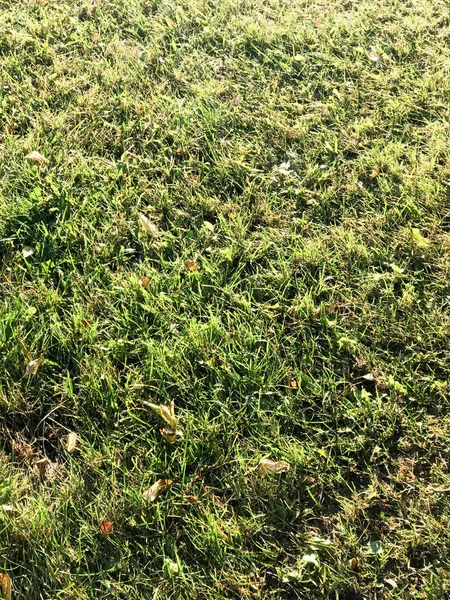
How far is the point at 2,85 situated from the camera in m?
3.86

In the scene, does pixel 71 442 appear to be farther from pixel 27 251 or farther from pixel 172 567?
pixel 27 251

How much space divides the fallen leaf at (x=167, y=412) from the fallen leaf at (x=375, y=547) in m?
0.83

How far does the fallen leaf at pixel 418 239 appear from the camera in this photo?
2955mm

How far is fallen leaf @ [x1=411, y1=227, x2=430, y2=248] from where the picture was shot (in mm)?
2955

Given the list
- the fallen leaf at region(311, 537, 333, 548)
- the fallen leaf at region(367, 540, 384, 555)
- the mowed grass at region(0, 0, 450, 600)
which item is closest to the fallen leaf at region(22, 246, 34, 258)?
the mowed grass at region(0, 0, 450, 600)

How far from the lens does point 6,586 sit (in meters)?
1.99

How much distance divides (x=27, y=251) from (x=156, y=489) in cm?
138

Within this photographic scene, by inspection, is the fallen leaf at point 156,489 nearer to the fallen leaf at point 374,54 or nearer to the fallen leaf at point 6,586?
the fallen leaf at point 6,586

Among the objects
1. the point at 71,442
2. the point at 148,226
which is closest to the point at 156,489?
the point at 71,442

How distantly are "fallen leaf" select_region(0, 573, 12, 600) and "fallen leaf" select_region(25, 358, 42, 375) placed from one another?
797 mm

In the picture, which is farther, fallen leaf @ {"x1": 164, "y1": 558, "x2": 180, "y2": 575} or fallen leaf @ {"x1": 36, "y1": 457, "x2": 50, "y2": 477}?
fallen leaf @ {"x1": 36, "y1": 457, "x2": 50, "y2": 477}

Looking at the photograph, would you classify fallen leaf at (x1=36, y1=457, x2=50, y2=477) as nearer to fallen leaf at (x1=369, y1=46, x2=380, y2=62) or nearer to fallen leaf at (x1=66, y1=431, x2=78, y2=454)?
fallen leaf at (x1=66, y1=431, x2=78, y2=454)

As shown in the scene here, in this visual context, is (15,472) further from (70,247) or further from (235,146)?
(235,146)

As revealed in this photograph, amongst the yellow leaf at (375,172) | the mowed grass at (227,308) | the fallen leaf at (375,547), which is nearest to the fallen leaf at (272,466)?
the mowed grass at (227,308)
